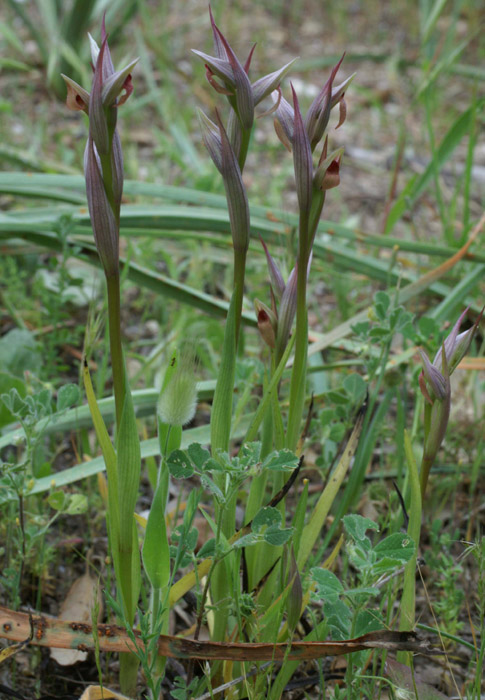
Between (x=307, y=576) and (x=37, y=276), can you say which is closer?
(x=307, y=576)

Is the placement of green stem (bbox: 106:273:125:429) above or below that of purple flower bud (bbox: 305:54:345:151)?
below

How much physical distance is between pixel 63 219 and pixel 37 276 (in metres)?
0.43

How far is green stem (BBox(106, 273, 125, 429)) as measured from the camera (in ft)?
2.44

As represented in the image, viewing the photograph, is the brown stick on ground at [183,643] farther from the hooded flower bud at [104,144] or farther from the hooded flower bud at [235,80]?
the hooded flower bud at [235,80]

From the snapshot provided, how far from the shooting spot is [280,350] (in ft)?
2.85

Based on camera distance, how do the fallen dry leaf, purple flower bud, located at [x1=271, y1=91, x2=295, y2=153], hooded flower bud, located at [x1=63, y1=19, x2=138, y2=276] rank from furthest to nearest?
the fallen dry leaf < purple flower bud, located at [x1=271, y1=91, x2=295, y2=153] < hooded flower bud, located at [x1=63, y1=19, x2=138, y2=276]

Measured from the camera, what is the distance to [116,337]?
762 mm

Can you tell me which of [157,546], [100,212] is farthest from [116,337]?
[157,546]

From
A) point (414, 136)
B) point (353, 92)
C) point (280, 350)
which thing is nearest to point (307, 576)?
point (280, 350)

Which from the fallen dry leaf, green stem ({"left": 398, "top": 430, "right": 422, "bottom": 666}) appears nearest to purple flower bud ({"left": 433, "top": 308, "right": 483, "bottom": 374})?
green stem ({"left": 398, "top": 430, "right": 422, "bottom": 666})

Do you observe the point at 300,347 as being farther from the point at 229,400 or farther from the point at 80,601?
the point at 80,601

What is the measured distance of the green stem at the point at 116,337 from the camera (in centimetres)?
74

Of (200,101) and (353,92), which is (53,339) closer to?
(200,101)

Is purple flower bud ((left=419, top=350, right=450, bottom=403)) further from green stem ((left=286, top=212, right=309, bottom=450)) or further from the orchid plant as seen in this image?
green stem ((left=286, top=212, right=309, bottom=450))
